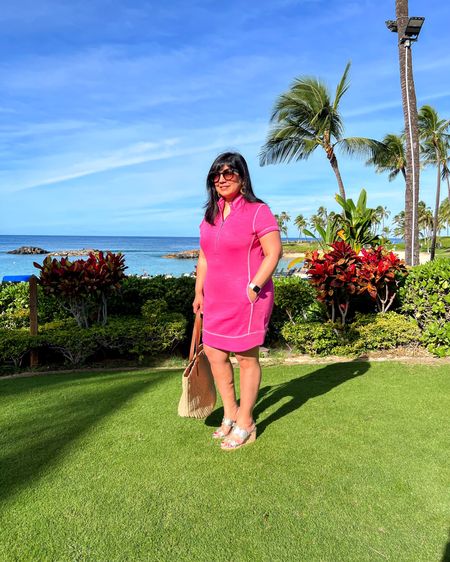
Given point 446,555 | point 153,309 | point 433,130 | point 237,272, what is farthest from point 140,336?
point 433,130

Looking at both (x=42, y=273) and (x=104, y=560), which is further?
(x=42, y=273)

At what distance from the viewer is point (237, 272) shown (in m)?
2.70

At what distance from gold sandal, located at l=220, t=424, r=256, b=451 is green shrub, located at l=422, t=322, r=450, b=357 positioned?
3285 millimetres

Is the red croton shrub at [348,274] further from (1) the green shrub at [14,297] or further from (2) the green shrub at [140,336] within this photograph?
(1) the green shrub at [14,297]

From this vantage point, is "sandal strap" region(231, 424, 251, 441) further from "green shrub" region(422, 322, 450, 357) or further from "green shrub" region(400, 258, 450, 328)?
"green shrub" region(400, 258, 450, 328)

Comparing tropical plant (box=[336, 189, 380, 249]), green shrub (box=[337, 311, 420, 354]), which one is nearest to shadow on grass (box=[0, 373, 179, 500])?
green shrub (box=[337, 311, 420, 354])

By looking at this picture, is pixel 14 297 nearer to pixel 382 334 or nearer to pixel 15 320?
pixel 15 320

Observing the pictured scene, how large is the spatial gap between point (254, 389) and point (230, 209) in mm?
1184

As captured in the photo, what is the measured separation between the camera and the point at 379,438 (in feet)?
9.70

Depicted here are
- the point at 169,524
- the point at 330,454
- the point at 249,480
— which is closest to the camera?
the point at 169,524

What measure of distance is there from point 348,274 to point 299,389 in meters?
1.93

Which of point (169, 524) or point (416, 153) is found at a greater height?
point (416, 153)

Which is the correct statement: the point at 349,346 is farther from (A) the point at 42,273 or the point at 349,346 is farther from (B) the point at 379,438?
(A) the point at 42,273

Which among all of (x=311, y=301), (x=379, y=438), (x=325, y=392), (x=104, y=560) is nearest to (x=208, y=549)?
(x=104, y=560)
